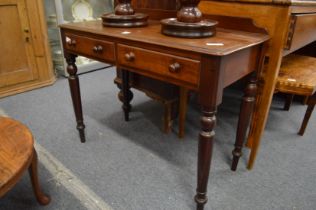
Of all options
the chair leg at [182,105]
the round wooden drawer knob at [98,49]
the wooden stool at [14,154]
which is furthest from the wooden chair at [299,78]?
the wooden stool at [14,154]

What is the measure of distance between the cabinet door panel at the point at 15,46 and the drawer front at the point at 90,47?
43.9 inches

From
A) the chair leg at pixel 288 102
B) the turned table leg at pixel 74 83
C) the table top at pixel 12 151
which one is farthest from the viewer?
the chair leg at pixel 288 102

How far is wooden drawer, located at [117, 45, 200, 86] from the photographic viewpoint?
875 millimetres

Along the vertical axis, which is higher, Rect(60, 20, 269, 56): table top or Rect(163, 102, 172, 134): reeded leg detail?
Rect(60, 20, 269, 56): table top

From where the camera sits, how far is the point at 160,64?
0.96 metres

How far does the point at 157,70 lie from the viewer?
98cm

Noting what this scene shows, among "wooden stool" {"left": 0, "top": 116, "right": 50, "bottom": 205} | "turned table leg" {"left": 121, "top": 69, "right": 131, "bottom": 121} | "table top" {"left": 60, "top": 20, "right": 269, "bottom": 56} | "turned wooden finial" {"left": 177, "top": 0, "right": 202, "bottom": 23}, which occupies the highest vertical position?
"turned wooden finial" {"left": 177, "top": 0, "right": 202, "bottom": 23}

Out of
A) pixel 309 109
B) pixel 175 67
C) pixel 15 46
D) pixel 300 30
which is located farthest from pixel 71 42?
pixel 309 109

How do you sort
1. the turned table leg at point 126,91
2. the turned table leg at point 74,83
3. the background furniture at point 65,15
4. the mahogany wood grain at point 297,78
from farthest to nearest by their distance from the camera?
1. the background furniture at point 65,15
2. the turned table leg at point 126,91
3. the turned table leg at point 74,83
4. the mahogany wood grain at point 297,78

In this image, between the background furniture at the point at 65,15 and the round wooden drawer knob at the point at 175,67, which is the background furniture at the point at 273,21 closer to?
the round wooden drawer knob at the point at 175,67

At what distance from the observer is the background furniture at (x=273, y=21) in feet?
3.39

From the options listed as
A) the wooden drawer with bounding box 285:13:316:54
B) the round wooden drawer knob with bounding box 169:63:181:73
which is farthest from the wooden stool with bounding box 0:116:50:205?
the wooden drawer with bounding box 285:13:316:54

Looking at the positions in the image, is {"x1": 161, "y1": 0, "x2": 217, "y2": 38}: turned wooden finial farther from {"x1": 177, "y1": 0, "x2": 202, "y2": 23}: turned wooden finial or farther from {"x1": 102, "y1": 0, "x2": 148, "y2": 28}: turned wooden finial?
{"x1": 102, "y1": 0, "x2": 148, "y2": 28}: turned wooden finial

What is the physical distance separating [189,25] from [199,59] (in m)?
0.20
